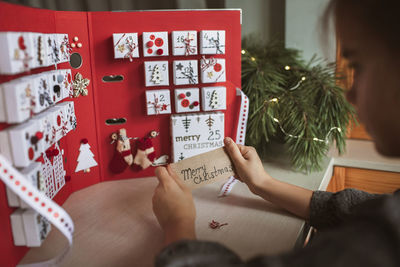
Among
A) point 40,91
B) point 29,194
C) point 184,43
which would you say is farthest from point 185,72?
point 29,194

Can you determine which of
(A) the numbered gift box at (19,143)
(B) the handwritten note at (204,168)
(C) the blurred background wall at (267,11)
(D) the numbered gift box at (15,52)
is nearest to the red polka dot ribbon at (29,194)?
(A) the numbered gift box at (19,143)

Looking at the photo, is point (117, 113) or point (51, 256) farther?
point (117, 113)

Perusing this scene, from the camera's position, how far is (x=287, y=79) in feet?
3.45

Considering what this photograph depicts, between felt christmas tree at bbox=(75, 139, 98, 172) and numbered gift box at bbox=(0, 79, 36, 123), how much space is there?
28cm

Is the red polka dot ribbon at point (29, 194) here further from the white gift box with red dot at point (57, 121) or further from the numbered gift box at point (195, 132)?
the numbered gift box at point (195, 132)

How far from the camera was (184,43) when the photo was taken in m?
0.83

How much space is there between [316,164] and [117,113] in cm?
53

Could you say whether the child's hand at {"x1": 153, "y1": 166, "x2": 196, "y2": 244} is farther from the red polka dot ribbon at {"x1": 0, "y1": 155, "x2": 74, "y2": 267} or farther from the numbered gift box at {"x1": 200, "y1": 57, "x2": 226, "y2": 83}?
the numbered gift box at {"x1": 200, "y1": 57, "x2": 226, "y2": 83}

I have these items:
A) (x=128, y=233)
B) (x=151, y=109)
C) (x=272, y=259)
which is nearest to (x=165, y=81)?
(x=151, y=109)

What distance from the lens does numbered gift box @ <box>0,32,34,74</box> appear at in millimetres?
498

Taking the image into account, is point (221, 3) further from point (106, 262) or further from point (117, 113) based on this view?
point (106, 262)

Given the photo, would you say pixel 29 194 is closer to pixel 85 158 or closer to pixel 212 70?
pixel 85 158

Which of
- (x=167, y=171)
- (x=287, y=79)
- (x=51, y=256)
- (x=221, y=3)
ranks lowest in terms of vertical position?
(x=51, y=256)

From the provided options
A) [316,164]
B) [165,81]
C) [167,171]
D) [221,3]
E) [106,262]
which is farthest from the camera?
[221,3]
